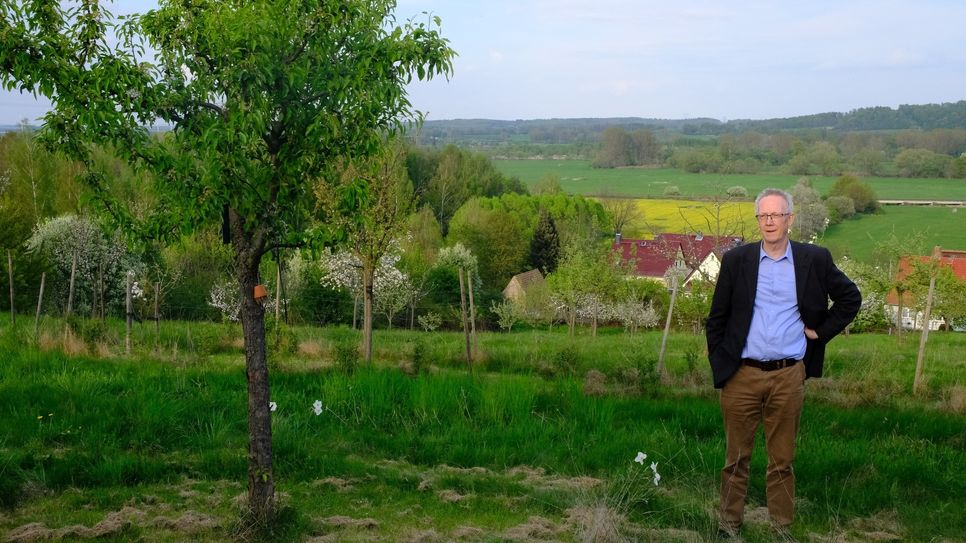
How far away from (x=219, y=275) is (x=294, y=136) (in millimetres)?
31929

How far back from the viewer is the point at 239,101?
5.32 metres

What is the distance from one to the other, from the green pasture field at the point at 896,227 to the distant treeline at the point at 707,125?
49958mm

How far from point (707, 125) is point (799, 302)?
569 ft

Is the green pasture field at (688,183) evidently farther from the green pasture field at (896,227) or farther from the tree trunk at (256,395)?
the tree trunk at (256,395)

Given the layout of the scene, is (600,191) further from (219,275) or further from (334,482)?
(334,482)

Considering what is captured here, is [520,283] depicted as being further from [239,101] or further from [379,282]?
[239,101]

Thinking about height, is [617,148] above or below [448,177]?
above

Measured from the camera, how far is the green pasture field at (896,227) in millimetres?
63125

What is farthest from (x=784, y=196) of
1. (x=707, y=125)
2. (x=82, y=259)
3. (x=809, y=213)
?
(x=707, y=125)

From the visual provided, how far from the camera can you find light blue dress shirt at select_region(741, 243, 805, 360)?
5.49 meters

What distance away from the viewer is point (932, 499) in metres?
6.96

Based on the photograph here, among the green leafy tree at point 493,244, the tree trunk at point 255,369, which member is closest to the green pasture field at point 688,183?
the green leafy tree at point 493,244

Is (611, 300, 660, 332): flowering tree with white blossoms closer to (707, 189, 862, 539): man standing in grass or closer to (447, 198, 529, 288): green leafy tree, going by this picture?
(447, 198, 529, 288): green leafy tree

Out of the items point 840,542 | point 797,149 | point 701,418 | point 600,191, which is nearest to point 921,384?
point 701,418
